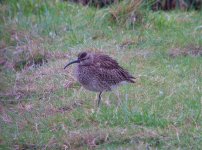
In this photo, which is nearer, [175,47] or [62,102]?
[62,102]

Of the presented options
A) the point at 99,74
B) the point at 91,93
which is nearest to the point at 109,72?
the point at 99,74

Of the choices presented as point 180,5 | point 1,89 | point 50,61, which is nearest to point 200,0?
point 180,5

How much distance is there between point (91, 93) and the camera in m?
9.02

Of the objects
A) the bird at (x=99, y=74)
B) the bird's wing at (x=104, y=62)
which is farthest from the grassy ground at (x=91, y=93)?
the bird's wing at (x=104, y=62)

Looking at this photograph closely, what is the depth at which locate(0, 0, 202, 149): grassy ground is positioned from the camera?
23.8 feet

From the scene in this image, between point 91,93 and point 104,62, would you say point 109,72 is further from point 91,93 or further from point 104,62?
point 91,93

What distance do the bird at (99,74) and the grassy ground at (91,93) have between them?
0.65ft

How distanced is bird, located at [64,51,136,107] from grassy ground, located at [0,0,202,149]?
20cm

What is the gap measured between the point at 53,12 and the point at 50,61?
227cm

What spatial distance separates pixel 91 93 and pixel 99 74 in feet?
1.80

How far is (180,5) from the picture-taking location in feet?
46.7

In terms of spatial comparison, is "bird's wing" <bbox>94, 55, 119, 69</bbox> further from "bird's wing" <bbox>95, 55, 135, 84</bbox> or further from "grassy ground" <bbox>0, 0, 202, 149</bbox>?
"grassy ground" <bbox>0, 0, 202, 149</bbox>

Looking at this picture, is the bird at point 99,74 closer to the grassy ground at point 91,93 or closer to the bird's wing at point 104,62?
the bird's wing at point 104,62

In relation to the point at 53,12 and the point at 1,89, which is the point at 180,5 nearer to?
the point at 53,12
